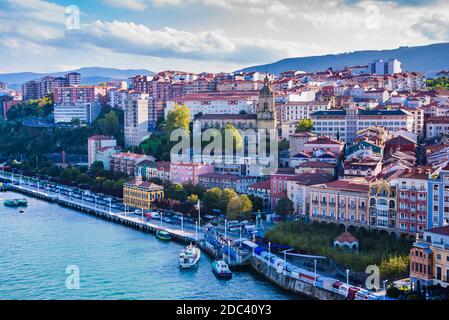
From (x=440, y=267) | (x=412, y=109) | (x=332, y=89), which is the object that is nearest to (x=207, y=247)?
(x=440, y=267)

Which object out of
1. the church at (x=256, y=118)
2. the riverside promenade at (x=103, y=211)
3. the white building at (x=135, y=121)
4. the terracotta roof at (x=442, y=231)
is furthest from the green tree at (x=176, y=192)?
the terracotta roof at (x=442, y=231)

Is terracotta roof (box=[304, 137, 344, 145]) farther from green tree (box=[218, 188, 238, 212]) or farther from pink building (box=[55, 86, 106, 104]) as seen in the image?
pink building (box=[55, 86, 106, 104])

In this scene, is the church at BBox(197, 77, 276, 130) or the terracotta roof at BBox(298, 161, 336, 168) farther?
the church at BBox(197, 77, 276, 130)

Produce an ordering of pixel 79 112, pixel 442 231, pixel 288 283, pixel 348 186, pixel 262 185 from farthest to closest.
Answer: pixel 79 112
pixel 262 185
pixel 348 186
pixel 288 283
pixel 442 231

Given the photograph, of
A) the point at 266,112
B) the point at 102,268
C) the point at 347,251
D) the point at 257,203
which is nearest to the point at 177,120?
the point at 266,112

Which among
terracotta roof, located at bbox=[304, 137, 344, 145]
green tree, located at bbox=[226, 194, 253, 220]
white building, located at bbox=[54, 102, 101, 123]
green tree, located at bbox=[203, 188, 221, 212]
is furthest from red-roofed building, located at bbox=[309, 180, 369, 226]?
white building, located at bbox=[54, 102, 101, 123]

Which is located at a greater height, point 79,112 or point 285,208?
point 79,112

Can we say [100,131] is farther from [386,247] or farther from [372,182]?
[386,247]

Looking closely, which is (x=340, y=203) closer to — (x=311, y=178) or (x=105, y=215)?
(x=311, y=178)
